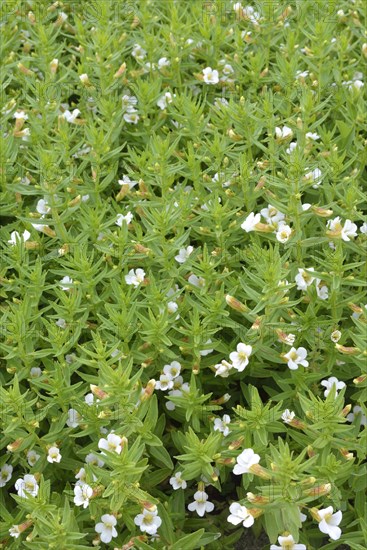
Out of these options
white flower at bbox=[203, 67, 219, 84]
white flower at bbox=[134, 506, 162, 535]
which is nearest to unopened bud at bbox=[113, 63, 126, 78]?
white flower at bbox=[203, 67, 219, 84]

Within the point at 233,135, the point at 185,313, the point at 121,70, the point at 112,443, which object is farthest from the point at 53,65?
the point at 112,443

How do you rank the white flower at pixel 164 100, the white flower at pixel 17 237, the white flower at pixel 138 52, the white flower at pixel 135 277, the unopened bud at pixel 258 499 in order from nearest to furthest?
1. the unopened bud at pixel 258 499
2. the white flower at pixel 135 277
3. the white flower at pixel 17 237
4. the white flower at pixel 164 100
5. the white flower at pixel 138 52

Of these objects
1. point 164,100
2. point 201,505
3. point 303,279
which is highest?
point 164,100

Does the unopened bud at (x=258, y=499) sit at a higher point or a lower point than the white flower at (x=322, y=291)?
lower

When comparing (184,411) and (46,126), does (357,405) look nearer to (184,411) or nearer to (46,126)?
(184,411)

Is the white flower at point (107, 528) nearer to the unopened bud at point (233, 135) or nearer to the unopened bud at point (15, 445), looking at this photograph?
the unopened bud at point (15, 445)

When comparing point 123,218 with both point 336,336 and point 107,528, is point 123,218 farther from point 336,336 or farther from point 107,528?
point 107,528

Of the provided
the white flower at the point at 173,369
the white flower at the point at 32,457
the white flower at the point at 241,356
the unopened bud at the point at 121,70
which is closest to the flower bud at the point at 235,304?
the white flower at the point at 241,356

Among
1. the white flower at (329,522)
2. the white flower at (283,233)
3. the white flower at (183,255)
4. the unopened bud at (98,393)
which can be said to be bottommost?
the white flower at (329,522)
